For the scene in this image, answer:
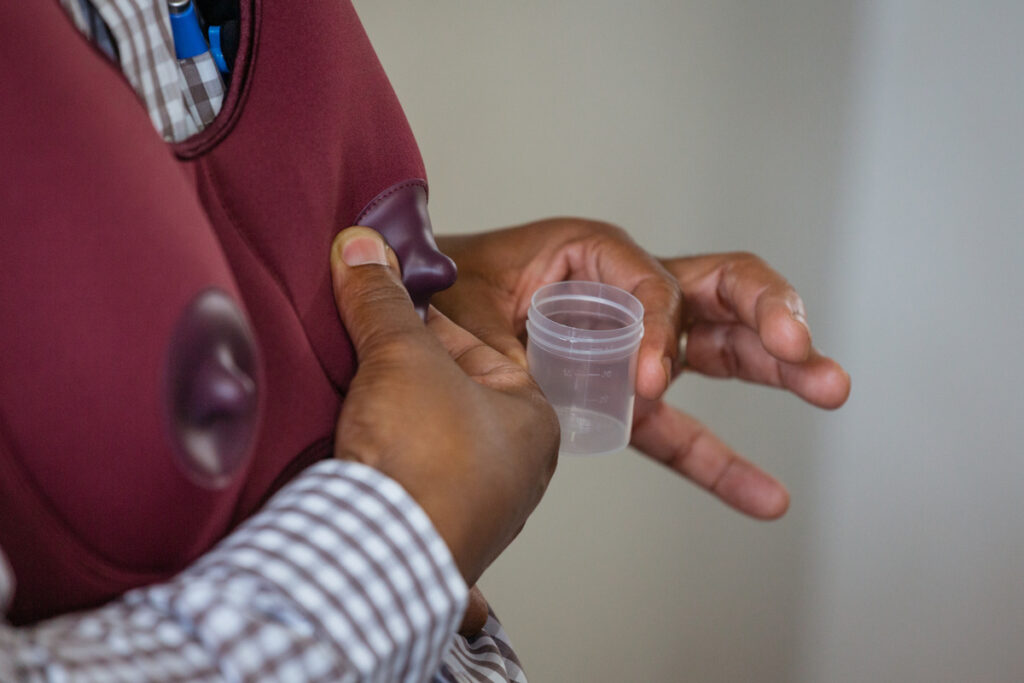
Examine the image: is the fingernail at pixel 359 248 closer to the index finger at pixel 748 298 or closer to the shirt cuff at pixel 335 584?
the shirt cuff at pixel 335 584

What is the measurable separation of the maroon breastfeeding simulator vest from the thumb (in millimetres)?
12

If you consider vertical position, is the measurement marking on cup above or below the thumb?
below

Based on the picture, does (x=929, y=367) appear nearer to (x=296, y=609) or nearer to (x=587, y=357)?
(x=587, y=357)

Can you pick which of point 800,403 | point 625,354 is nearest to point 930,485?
point 800,403

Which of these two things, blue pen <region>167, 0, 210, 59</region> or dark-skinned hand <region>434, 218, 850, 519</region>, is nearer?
blue pen <region>167, 0, 210, 59</region>

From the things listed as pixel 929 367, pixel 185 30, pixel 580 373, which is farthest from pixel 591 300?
pixel 929 367

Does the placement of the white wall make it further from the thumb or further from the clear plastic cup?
the thumb

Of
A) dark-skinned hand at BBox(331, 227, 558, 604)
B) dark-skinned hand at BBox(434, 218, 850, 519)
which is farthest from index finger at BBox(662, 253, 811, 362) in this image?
dark-skinned hand at BBox(331, 227, 558, 604)

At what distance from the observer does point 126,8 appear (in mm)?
559

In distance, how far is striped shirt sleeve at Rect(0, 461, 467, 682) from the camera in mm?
424

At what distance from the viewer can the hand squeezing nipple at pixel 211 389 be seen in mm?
510

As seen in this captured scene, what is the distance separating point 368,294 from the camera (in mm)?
605

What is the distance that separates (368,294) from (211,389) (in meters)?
0.13

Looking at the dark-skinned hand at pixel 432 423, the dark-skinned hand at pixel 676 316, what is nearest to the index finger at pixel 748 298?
the dark-skinned hand at pixel 676 316
